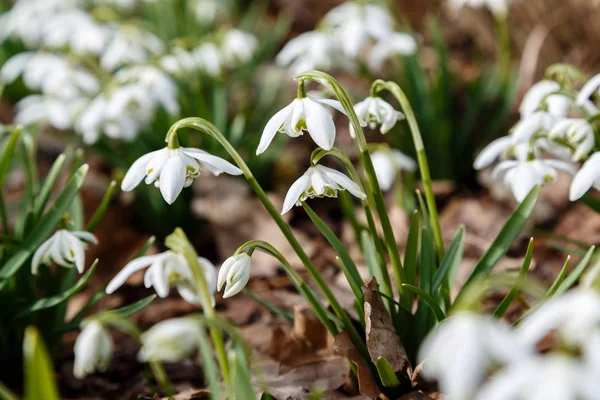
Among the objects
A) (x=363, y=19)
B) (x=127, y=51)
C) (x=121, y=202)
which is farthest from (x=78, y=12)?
(x=363, y=19)

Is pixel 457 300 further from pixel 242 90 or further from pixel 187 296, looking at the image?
pixel 242 90

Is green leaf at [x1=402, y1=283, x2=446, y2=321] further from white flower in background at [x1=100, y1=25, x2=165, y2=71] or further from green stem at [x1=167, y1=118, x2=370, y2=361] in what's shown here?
white flower in background at [x1=100, y1=25, x2=165, y2=71]

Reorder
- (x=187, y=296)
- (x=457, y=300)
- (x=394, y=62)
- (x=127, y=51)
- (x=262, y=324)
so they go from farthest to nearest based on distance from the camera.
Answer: (x=394, y=62)
(x=127, y=51)
(x=262, y=324)
(x=457, y=300)
(x=187, y=296)

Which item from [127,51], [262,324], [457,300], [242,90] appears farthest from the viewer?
[242,90]

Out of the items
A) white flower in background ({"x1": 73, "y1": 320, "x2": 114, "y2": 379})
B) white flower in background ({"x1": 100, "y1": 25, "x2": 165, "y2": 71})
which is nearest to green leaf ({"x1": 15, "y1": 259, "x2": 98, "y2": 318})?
white flower in background ({"x1": 73, "y1": 320, "x2": 114, "y2": 379})

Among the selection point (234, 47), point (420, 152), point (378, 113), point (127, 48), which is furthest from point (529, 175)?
point (127, 48)

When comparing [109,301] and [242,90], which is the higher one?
[242,90]

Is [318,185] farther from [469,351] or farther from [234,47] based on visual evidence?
[234,47]

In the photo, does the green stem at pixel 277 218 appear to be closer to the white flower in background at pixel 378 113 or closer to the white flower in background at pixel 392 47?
the white flower in background at pixel 378 113

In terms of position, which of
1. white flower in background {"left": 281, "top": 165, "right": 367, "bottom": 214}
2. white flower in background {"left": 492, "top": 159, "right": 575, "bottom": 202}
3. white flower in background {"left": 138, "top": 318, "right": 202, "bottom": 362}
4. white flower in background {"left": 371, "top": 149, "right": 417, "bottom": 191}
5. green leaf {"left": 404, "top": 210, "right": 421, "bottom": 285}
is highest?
white flower in background {"left": 281, "top": 165, "right": 367, "bottom": 214}
